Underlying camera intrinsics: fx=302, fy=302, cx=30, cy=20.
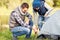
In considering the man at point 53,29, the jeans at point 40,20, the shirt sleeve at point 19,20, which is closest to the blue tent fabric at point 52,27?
the man at point 53,29

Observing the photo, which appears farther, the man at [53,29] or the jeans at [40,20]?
the jeans at [40,20]

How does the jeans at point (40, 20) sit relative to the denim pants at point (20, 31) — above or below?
above

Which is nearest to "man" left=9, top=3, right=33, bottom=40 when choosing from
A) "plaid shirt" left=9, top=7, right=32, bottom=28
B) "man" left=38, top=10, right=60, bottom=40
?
"plaid shirt" left=9, top=7, right=32, bottom=28

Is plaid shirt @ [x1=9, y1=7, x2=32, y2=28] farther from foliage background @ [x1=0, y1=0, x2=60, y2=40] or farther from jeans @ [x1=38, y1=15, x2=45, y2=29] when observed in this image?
jeans @ [x1=38, y1=15, x2=45, y2=29]

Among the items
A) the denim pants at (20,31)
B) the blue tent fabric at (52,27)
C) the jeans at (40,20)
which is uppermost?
the blue tent fabric at (52,27)

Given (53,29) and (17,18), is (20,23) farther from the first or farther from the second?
(53,29)

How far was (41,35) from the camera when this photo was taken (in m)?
5.70

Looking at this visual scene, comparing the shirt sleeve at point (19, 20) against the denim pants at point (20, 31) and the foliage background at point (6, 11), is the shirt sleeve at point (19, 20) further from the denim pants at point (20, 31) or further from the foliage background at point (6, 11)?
the foliage background at point (6, 11)

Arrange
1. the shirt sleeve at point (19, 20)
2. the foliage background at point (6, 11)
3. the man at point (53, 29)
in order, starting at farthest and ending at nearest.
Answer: the foliage background at point (6, 11) < the shirt sleeve at point (19, 20) < the man at point (53, 29)

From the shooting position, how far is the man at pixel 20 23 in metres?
7.79

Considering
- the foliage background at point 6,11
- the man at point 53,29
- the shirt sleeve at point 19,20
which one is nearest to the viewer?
the man at point 53,29

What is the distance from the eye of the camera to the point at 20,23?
25.6 feet

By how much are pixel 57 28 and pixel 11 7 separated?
2.75 m

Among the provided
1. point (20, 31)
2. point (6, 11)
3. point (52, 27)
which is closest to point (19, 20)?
point (20, 31)
